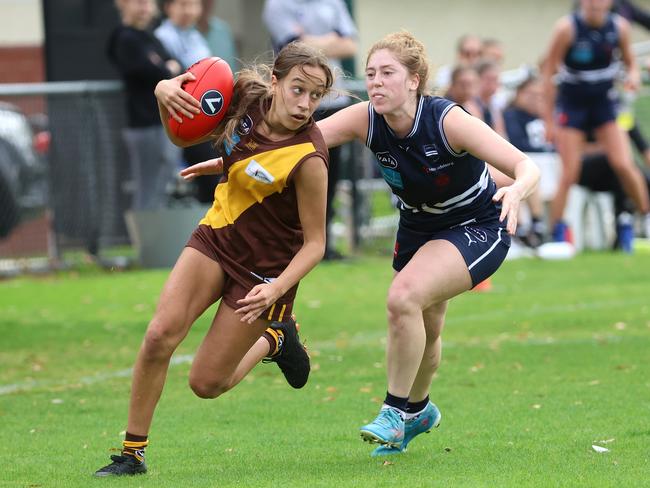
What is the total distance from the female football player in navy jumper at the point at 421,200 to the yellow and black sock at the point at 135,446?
93 cm

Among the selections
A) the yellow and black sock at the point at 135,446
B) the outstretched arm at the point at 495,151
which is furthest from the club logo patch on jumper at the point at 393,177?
the yellow and black sock at the point at 135,446

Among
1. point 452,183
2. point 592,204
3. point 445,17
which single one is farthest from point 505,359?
point 445,17

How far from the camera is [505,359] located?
28.8 ft

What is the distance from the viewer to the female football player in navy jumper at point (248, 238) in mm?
5746

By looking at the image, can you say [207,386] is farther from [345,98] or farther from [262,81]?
[345,98]

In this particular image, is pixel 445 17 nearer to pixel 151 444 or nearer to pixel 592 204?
pixel 592 204

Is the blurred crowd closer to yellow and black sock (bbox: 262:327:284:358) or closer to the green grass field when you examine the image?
the green grass field

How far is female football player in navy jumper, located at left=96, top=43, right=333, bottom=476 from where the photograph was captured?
575 cm

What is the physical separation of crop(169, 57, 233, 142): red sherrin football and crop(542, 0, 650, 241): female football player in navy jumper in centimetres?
853

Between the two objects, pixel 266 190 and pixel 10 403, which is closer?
pixel 266 190

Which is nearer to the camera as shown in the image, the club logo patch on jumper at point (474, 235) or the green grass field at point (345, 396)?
the green grass field at point (345, 396)

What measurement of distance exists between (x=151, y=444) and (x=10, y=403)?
1522 mm

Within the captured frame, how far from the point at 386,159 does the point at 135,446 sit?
5.55 ft

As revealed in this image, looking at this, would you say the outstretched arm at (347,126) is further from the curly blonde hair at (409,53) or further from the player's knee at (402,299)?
the player's knee at (402,299)
